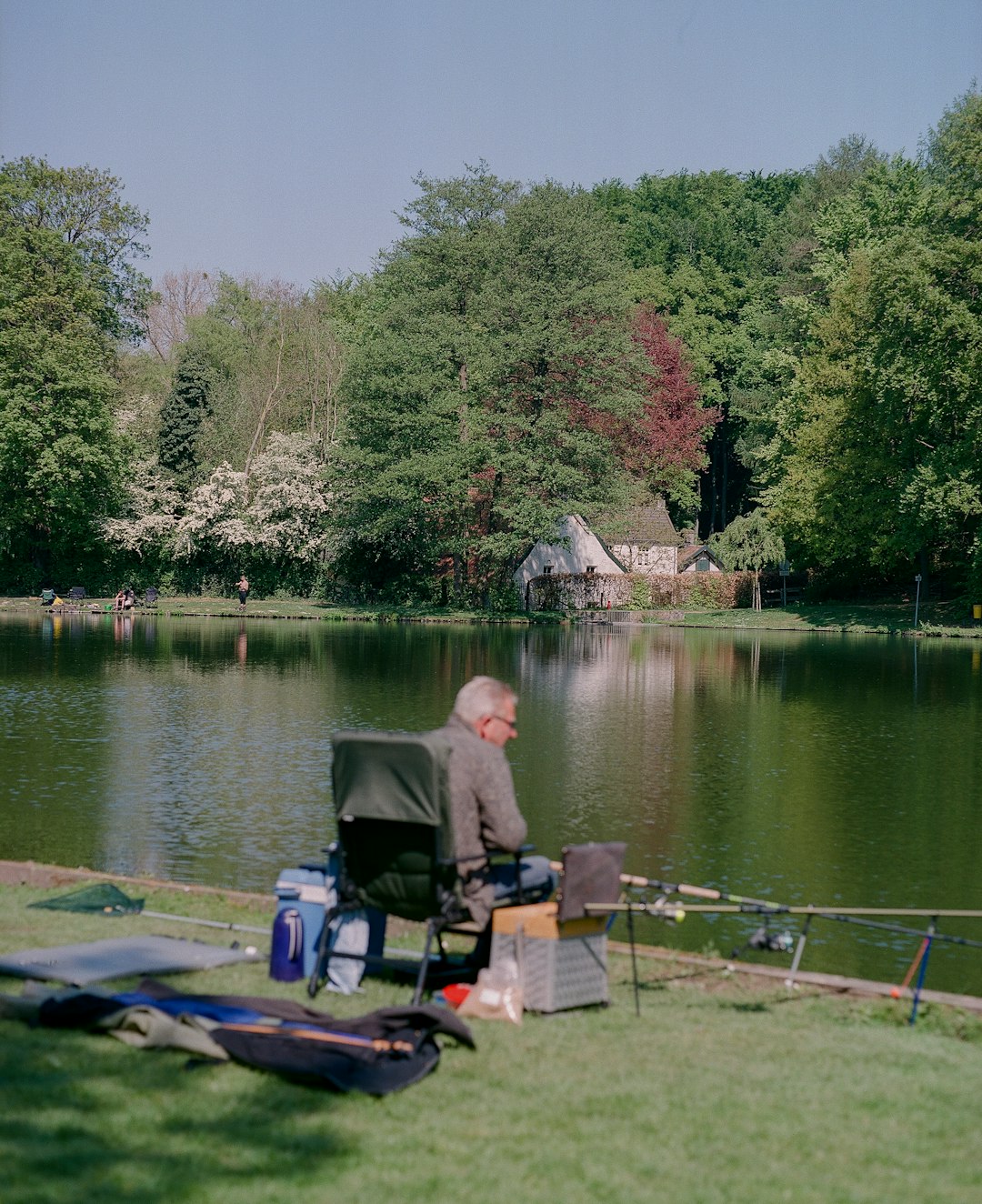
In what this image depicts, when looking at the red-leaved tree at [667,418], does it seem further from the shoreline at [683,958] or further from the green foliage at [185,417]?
the shoreline at [683,958]

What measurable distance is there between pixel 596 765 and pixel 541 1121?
14.4 meters

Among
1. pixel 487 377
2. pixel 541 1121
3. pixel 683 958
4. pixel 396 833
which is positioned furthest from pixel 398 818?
pixel 487 377

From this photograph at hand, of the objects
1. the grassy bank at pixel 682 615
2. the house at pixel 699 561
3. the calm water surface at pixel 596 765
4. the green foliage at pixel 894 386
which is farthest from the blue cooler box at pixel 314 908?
the house at pixel 699 561

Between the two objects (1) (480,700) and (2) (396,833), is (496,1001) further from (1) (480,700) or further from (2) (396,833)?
(1) (480,700)

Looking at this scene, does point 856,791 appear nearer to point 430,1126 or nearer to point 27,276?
point 430,1126

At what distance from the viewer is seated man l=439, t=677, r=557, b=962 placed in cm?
728

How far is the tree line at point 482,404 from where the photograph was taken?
56.1m

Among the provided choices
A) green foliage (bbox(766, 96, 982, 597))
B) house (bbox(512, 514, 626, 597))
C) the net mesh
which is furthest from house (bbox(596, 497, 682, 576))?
the net mesh

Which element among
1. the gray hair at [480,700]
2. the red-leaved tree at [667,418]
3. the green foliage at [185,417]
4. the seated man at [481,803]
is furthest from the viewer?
the red-leaved tree at [667,418]

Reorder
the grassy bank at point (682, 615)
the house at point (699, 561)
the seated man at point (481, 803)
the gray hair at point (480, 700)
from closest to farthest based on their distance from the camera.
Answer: the seated man at point (481, 803)
the gray hair at point (480, 700)
the grassy bank at point (682, 615)
the house at point (699, 561)

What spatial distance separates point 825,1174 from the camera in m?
4.94

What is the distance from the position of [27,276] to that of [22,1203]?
68354 mm

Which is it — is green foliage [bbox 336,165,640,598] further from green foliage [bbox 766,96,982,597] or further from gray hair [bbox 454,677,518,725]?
gray hair [bbox 454,677,518,725]

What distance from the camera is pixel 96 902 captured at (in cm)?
934
